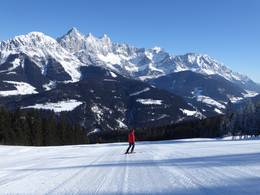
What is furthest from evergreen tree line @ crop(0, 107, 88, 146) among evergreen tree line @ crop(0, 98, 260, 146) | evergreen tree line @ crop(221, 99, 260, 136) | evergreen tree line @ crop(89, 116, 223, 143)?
evergreen tree line @ crop(89, 116, 223, 143)

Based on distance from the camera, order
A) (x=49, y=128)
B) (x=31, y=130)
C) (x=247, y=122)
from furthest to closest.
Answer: (x=49, y=128), (x=247, y=122), (x=31, y=130)

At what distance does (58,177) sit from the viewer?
1664cm

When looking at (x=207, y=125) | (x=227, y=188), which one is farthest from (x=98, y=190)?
(x=207, y=125)

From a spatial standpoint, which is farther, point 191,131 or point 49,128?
point 191,131

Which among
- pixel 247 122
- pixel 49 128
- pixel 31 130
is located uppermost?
pixel 247 122

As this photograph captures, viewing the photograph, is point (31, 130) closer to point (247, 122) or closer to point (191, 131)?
point (247, 122)

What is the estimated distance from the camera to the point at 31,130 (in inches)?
3767

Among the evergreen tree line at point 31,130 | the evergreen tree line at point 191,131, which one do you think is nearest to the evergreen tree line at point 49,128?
the evergreen tree line at point 31,130

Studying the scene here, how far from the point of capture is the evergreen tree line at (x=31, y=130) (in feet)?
280

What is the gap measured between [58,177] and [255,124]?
83698mm

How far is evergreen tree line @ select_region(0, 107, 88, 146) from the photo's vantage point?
85.4 m

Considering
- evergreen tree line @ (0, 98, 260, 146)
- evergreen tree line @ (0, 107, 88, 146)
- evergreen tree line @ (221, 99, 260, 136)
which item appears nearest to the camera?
evergreen tree line @ (0, 107, 88, 146)

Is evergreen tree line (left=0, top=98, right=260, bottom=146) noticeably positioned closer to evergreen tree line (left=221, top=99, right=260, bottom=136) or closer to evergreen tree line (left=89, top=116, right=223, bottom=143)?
evergreen tree line (left=221, top=99, right=260, bottom=136)

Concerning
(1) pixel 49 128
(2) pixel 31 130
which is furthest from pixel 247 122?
(2) pixel 31 130
